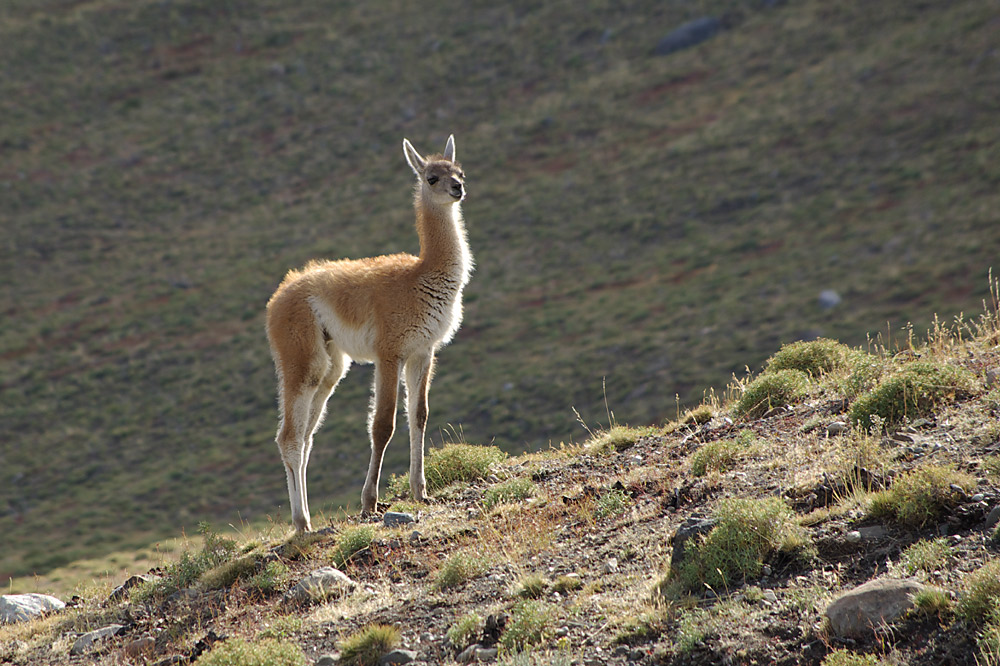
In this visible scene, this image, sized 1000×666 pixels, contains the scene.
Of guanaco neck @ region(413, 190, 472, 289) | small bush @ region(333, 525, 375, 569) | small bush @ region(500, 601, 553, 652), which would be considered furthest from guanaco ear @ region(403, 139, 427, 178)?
small bush @ region(500, 601, 553, 652)

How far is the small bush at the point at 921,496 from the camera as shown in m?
5.96

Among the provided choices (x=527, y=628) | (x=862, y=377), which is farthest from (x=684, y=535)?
(x=862, y=377)

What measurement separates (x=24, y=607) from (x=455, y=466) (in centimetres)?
458

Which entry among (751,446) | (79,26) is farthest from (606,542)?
(79,26)

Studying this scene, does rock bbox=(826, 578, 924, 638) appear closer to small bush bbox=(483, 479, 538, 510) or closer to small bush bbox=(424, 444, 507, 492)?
small bush bbox=(483, 479, 538, 510)

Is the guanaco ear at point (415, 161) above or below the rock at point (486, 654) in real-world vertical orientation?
above

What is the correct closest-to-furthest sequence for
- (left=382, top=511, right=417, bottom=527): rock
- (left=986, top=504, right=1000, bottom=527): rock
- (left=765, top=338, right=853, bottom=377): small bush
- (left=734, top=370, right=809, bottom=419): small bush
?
1. (left=986, top=504, right=1000, bottom=527): rock
2. (left=382, top=511, right=417, bottom=527): rock
3. (left=734, top=370, right=809, bottom=419): small bush
4. (left=765, top=338, right=853, bottom=377): small bush

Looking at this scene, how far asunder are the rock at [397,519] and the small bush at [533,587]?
219cm

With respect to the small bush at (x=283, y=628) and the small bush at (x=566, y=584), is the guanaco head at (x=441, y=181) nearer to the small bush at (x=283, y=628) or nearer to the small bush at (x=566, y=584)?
the small bush at (x=566, y=584)

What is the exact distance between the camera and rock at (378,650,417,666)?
20.0 ft

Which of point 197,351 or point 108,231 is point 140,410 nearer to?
point 197,351

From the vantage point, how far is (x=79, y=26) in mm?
60969

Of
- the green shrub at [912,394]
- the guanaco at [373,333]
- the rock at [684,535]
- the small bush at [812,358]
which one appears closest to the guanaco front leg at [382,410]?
the guanaco at [373,333]

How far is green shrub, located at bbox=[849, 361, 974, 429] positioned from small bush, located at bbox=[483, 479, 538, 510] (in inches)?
121
